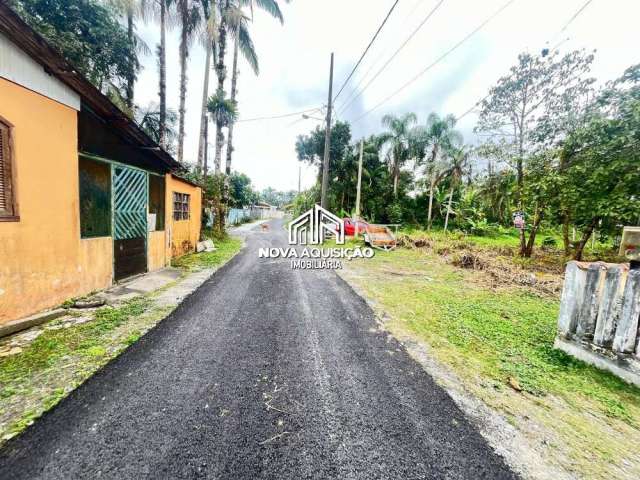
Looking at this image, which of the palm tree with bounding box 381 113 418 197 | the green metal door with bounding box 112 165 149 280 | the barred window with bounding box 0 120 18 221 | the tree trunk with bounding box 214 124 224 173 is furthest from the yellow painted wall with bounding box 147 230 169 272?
the palm tree with bounding box 381 113 418 197

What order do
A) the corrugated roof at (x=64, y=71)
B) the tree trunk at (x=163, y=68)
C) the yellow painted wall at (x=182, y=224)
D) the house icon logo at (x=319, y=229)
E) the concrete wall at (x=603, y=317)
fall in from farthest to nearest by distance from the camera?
1. the house icon logo at (x=319, y=229)
2. the tree trunk at (x=163, y=68)
3. the yellow painted wall at (x=182, y=224)
4. the corrugated roof at (x=64, y=71)
5. the concrete wall at (x=603, y=317)

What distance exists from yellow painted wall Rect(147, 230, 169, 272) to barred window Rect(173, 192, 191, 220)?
1477 mm

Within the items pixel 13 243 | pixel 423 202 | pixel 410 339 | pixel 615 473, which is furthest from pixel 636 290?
pixel 423 202

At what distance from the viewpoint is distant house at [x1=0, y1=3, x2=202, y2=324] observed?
335 cm

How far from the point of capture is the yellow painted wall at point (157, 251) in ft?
21.8

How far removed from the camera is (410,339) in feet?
11.6

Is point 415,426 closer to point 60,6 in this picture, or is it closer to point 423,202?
point 60,6

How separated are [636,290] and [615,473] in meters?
1.95

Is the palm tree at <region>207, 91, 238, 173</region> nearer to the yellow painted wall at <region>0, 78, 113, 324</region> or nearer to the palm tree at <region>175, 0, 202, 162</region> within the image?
the palm tree at <region>175, 0, 202, 162</region>

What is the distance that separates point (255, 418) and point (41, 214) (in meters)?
4.46

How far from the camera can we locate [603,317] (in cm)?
283

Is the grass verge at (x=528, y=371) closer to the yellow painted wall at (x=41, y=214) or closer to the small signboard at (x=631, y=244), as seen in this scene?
the small signboard at (x=631, y=244)

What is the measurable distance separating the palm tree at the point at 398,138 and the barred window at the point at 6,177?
77.9ft

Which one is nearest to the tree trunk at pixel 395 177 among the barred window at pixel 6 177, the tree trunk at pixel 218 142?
the tree trunk at pixel 218 142
